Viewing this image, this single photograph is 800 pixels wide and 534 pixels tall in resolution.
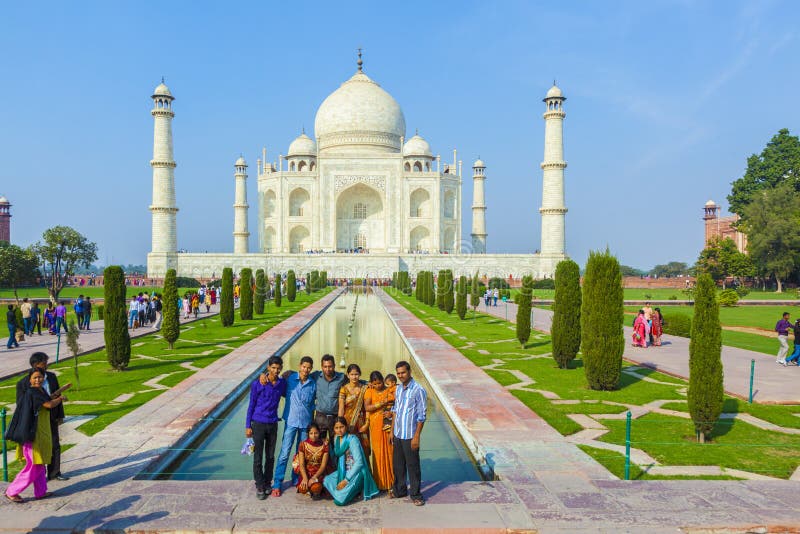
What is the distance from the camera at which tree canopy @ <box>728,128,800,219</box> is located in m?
32.6

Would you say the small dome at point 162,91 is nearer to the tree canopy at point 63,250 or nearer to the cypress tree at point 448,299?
the tree canopy at point 63,250

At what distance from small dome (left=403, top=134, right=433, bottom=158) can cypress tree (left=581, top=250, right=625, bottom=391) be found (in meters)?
36.5

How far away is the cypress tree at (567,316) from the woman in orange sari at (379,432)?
529cm

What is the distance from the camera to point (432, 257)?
36094 mm

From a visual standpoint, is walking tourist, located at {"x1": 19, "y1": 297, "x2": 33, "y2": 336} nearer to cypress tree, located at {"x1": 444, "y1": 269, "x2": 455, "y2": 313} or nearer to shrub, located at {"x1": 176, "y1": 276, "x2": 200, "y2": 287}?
cypress tree, located at {"x1": 444, "y1": 269, "x2": 455, "y2": 313}

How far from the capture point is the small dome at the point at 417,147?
4328 centimetres

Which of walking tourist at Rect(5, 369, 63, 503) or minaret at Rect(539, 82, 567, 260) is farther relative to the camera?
minaret at Rect(539, 82, 567, 260)

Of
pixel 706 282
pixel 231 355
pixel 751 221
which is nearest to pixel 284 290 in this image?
pixel 231 355

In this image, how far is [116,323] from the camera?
837cm

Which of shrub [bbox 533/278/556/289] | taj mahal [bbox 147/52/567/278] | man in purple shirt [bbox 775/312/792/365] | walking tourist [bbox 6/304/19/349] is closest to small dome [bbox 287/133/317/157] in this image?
taj mahal [bbox 147/52/567/278]

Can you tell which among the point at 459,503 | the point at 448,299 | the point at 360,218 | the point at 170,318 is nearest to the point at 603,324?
the point at 459,503

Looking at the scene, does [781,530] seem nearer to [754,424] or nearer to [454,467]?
[454,467]

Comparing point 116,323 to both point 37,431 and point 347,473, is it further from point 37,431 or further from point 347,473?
point 347,473

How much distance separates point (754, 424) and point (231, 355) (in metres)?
7.03
